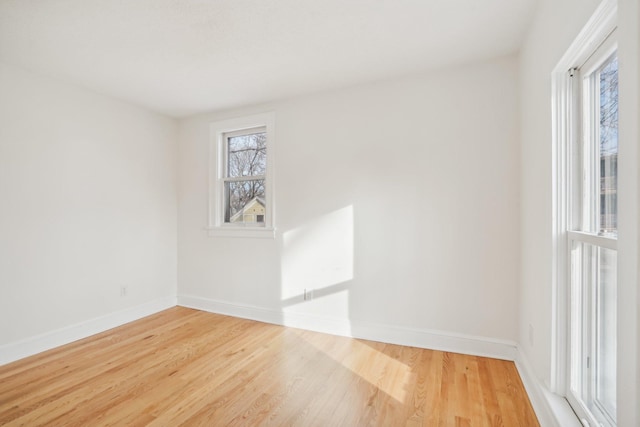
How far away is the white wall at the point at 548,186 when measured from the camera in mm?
882

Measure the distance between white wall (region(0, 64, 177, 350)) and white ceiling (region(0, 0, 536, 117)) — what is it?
0.37m

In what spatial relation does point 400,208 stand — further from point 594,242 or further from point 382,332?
point 594,242

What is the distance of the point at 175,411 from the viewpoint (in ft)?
6.01

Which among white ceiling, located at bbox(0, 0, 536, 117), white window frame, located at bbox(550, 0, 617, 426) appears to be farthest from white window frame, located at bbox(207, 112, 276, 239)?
white window frame, located at bbox(550, 0, 617, 426)

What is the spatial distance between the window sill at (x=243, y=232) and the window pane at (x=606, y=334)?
2700 millimetres

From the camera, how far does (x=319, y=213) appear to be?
3.12m

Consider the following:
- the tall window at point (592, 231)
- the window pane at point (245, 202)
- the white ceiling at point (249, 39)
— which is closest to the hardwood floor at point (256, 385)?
the tall window at point (592, 231)

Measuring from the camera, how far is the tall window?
1249 millimetres

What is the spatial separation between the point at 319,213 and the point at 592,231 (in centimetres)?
214

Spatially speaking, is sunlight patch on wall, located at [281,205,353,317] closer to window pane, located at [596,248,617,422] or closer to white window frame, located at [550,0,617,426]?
white window frame, located at [550,0,617,426]

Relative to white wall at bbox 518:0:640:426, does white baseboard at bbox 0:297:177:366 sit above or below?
below

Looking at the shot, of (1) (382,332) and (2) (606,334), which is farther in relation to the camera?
(1) (382,332)

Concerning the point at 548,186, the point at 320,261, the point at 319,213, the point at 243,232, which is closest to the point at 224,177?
the point at 243,232

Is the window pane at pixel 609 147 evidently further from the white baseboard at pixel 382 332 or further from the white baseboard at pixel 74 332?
the white baseboard at pixel 74 332
